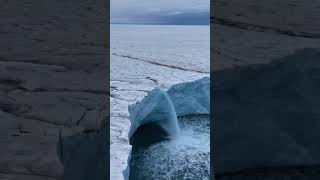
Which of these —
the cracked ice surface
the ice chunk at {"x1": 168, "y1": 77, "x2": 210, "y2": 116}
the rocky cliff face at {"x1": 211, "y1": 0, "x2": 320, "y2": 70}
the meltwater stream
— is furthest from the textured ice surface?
the rocky cliff face at {"x1": 211, "y1": 0, "x2": 320, "y2": 70}

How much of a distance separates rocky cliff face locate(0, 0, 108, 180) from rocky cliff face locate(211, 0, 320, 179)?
44cm

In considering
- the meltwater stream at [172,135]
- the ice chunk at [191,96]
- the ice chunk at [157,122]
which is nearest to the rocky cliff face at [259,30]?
the meltwater stream at [172,135]

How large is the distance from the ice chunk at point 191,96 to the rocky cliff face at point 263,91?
426 centimetres

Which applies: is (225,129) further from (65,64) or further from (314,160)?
(65,64)

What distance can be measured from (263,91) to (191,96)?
5.31 metres

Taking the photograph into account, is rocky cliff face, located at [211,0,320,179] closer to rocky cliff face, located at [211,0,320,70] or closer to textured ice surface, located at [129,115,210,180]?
rocky cliff face, located at [211,0,320,70]

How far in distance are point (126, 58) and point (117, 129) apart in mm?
4910

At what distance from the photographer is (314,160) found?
1.26m

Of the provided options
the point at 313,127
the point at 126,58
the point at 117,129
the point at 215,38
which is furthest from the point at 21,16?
the point at 126,58

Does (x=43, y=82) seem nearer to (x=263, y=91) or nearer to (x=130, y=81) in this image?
(x=263, y=91)

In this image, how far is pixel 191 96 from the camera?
6.55 metres

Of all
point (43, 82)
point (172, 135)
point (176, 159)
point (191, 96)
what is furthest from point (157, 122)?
point (43, 82)

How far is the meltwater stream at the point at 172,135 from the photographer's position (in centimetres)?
498

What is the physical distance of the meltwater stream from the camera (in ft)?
16.3
